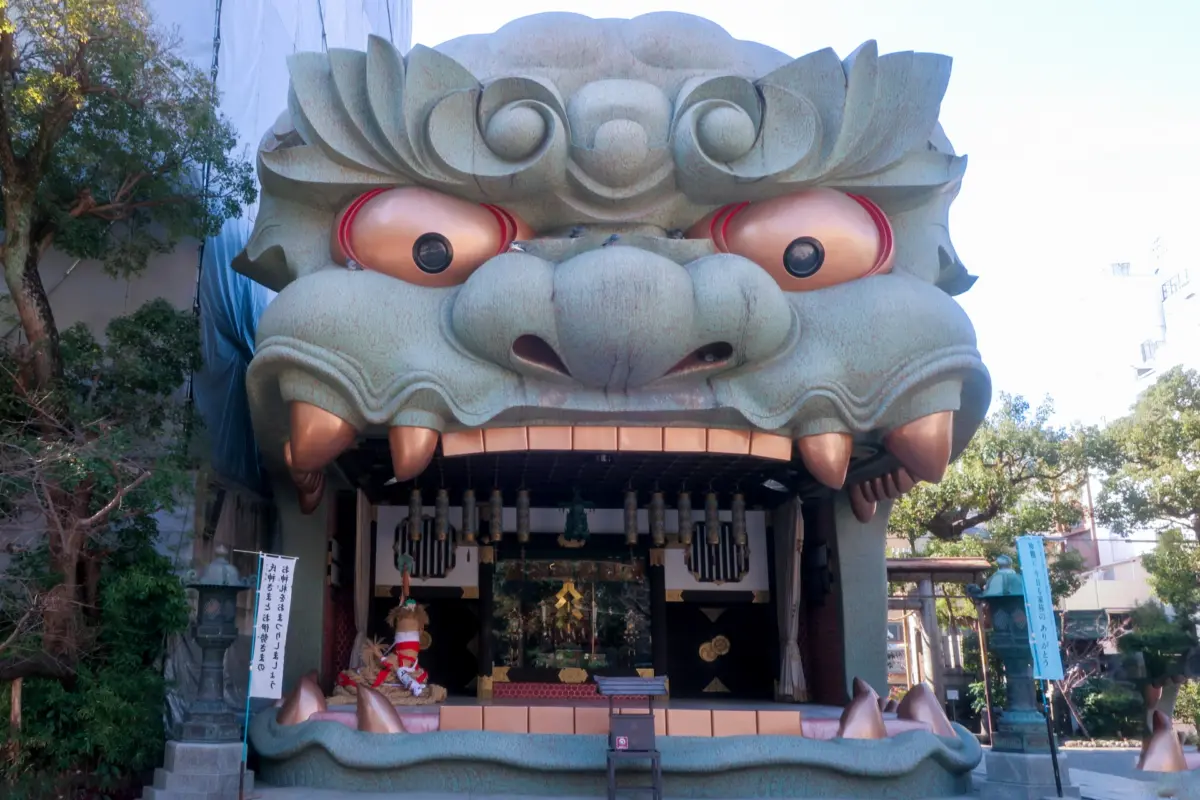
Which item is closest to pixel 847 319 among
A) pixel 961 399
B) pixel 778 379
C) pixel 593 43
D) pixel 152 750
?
pixel 778 379

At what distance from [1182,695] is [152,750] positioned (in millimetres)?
21054

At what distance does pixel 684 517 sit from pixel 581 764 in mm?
3430

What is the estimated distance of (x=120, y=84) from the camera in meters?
7.99

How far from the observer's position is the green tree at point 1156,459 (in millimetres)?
18922

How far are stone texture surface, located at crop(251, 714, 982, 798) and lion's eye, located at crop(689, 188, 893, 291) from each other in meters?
3.61

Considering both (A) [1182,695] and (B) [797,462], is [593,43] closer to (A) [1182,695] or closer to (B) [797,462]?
(B) [797,462]

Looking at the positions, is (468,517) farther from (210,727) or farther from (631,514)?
(210,727)

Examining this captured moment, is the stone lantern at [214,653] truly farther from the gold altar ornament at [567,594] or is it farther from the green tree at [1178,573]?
the green tree at [1178,573]

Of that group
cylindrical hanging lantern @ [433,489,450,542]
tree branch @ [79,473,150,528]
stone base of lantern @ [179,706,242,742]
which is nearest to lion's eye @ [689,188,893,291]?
cylindrical hanging lantern @ [433,489,450,542]

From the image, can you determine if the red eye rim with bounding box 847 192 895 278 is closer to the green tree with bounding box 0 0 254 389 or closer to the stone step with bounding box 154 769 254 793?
the green tree with bounding box 0 0 254 389

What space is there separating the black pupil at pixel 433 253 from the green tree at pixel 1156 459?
17071 millimetres

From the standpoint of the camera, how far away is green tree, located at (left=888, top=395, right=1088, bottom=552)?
19.8 m

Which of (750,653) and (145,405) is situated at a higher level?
(145,405)

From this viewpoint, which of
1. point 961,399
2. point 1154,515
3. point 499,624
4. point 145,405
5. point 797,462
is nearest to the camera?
point 961,399
